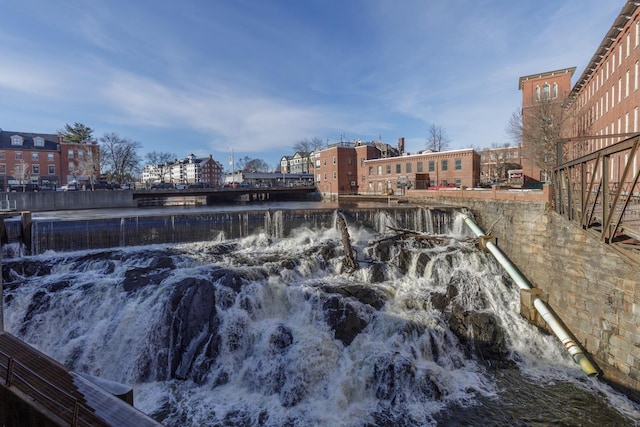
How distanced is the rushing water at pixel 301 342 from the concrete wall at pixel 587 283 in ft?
2.94

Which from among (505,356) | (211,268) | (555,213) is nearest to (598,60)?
(555,213)

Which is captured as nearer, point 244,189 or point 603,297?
point 603,297

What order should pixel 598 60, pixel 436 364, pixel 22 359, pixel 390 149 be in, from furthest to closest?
1. pixel 390 149
2. pixel 598 60
3. pixel 436 364
4. pixel 22 359

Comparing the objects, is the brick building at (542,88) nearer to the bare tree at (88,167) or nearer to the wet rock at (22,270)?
the wet rock at (22,270)

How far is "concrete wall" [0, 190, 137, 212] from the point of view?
109 ft

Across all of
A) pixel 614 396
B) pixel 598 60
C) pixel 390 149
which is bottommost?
pixel 614 396

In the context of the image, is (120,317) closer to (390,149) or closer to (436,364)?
(436,364)

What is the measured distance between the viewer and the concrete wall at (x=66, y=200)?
3331 centimetres

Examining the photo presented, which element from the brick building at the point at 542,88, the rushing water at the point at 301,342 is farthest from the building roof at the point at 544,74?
the rushing water at the point at 301,342

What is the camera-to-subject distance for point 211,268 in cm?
1450

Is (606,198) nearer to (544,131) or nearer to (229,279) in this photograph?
(229,279)

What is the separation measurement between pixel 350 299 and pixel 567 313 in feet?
26.3

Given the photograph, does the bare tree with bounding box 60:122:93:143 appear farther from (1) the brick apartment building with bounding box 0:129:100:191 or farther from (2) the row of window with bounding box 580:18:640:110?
(2) the row of window with bounding box 580:18:640:110

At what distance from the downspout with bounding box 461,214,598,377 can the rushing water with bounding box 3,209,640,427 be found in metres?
0.40
